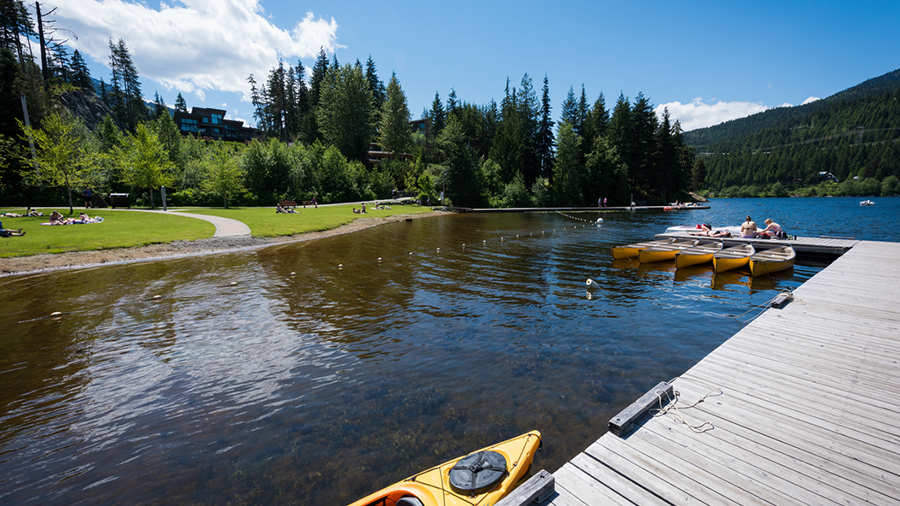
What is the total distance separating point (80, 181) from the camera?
119 feet

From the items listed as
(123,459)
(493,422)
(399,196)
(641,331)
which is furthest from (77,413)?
(399,196)

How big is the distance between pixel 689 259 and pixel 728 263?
6.37 ft

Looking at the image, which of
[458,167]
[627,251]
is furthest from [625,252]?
[458,167]

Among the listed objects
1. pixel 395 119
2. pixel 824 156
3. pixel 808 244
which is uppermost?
pixel 824 156

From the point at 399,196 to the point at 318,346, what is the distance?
69103 mm

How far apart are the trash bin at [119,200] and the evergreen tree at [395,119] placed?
46553 mm

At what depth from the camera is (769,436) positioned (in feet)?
17.6

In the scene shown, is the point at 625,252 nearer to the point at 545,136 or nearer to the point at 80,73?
the point at 545,136

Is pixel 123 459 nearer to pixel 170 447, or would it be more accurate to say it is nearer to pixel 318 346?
pixel 170 447

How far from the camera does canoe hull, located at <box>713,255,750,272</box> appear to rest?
2002 cm

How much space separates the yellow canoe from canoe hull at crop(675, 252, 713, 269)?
67.9 feet

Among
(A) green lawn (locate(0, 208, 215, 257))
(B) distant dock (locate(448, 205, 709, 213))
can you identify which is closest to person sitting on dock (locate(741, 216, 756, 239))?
(A) green lawn (locate(0, 208, 215, 257))

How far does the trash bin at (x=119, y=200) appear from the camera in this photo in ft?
158

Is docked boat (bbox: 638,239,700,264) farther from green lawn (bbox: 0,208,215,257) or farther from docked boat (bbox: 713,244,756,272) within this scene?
green lawn (bbox: 0,208,215,257)
